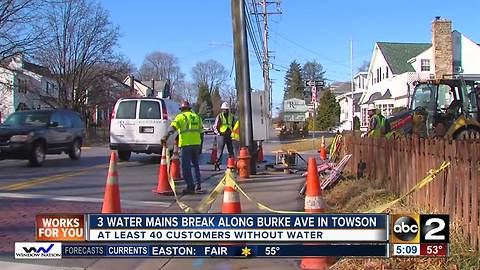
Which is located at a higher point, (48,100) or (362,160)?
(48,100)

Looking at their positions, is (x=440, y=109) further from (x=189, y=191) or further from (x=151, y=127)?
(x=151, y=127)

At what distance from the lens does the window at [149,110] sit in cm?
1809

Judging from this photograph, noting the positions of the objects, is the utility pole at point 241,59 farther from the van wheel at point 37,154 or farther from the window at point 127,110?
the van wheel at point 37,154

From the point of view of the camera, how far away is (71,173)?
15.4 m

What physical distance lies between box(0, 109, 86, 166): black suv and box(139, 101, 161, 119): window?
3133 millimetres

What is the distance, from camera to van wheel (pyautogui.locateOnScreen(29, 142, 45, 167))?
17281mm

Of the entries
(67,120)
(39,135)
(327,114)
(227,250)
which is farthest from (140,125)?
(327,114)

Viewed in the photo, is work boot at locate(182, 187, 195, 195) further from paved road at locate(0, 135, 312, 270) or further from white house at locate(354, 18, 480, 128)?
white house at locate(354, 18, 480, 128)

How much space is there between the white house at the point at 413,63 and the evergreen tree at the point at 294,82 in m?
57.2

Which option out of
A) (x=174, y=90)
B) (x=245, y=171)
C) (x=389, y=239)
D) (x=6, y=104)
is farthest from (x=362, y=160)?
(x=174, y=90)

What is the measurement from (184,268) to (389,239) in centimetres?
257

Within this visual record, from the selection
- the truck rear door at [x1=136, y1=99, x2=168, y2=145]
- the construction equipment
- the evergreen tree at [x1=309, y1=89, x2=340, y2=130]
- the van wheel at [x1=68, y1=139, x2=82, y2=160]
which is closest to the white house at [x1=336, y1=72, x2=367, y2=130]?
the evergreen tree at [x1=309, y1=89, x2=340, y2=130]

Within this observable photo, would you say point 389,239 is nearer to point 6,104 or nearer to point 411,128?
point 411,128

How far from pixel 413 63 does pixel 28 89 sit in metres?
31.5
